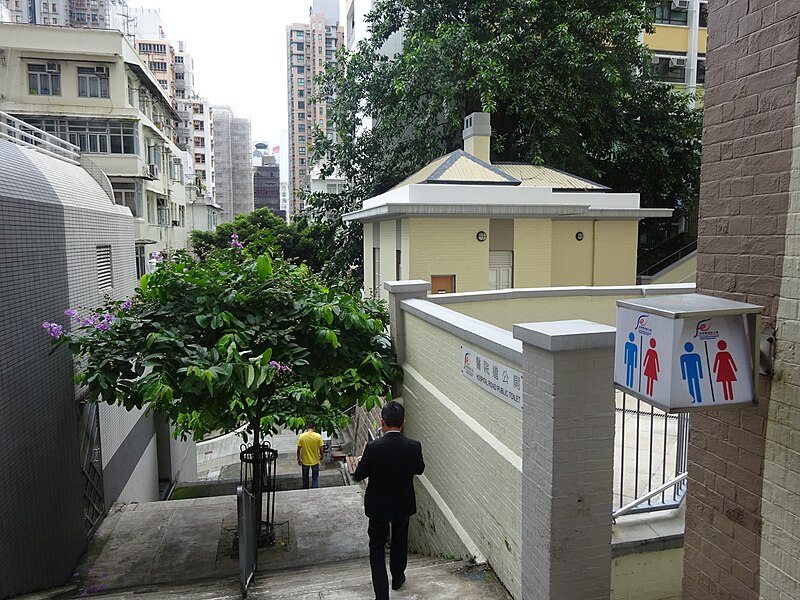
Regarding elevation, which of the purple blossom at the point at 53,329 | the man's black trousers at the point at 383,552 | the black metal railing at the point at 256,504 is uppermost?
the purple blossom at the point at 53,329

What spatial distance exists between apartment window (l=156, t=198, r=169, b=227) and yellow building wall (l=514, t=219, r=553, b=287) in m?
25.4

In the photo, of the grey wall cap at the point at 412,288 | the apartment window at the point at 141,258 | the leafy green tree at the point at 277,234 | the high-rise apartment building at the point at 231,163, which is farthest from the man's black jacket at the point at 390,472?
the high-rise apartment building at the point at 231,163

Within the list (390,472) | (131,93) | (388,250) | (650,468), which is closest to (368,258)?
(388,250)

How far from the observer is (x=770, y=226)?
300 centimetres

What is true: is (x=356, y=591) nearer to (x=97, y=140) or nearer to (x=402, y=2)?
(x=402, y=2)

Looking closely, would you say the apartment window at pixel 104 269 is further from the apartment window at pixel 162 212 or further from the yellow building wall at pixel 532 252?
the apartment window at pixel 162 212

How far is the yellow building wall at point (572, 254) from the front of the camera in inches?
665

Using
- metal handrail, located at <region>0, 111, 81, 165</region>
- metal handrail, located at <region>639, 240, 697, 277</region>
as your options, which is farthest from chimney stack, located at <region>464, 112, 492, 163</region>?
metal handrail, located at <region>0, 111, 81, 165</region>

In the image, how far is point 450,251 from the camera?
14.9m

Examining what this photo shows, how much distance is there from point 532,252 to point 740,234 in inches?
498

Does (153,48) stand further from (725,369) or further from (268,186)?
(725,369)

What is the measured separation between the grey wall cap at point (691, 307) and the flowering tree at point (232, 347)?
4670 millimetres

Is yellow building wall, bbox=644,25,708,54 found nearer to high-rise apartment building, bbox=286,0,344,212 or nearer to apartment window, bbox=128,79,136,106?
apartment window, bbox=128,79,136,106

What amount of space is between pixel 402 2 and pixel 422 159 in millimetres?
5819
